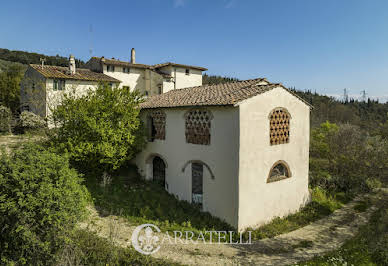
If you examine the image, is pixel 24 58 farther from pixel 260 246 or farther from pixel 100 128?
pixel 260 246

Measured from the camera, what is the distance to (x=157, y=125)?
45.9ft

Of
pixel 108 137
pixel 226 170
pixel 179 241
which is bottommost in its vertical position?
pixel 179 241

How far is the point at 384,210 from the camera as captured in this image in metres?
12.3

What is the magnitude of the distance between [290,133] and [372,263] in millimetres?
6013

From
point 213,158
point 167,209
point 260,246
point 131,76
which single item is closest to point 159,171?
point 167,209

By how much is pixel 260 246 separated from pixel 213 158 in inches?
160

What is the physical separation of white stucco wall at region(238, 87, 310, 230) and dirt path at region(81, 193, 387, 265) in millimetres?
1228

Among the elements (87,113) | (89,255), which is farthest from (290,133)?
(87,113)

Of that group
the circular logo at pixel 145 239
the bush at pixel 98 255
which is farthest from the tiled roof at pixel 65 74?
the bush at pixel 98 255

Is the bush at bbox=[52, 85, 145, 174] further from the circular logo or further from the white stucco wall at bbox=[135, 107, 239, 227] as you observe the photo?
the circular logo

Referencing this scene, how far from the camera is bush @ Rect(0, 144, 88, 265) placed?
6184 millimetres

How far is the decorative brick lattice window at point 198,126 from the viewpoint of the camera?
431 inches

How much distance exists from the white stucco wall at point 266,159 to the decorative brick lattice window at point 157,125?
541 centimetres

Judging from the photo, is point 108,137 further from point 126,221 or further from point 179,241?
point 179,241
